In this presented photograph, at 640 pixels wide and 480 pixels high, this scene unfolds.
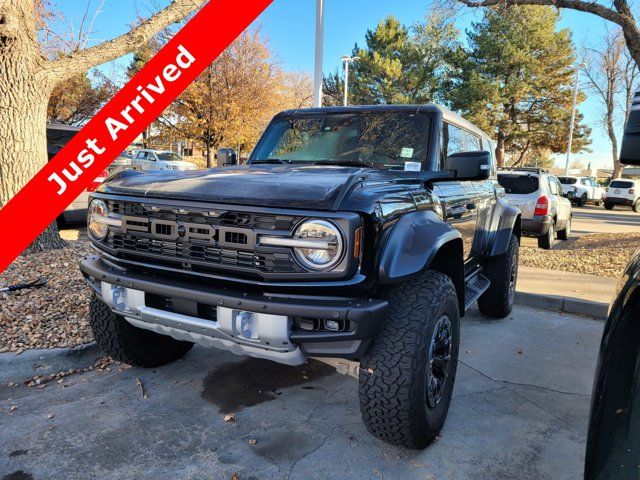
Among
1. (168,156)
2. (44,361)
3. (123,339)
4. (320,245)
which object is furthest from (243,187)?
(168,156)

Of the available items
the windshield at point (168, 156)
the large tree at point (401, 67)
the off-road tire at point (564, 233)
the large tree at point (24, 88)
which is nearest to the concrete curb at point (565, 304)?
the large tree at point (24, 88)

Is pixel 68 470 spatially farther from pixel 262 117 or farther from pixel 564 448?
pixel 262 117

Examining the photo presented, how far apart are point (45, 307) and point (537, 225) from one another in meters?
8.54

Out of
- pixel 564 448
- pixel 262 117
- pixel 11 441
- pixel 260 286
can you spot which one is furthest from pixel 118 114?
pixel 262 117

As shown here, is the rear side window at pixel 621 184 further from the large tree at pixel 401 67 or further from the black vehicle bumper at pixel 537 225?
the black vehicle bumper at pixel 537 225

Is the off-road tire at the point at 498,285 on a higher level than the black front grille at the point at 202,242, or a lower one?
lower

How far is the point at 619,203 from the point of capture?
79.7 ft

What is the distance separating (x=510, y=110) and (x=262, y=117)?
17.4 meters

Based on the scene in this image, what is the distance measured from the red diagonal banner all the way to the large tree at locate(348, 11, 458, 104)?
28.8m

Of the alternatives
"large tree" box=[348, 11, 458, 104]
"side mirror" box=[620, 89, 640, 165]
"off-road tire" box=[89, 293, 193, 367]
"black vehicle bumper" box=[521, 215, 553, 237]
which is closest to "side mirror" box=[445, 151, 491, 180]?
"side mirror" box=[620, 89, 640, 165]

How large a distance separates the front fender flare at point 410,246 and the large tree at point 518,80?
2883cm

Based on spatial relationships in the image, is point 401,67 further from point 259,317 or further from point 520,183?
point 259,317

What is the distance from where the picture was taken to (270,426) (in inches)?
107

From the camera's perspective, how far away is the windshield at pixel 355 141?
3.26m
